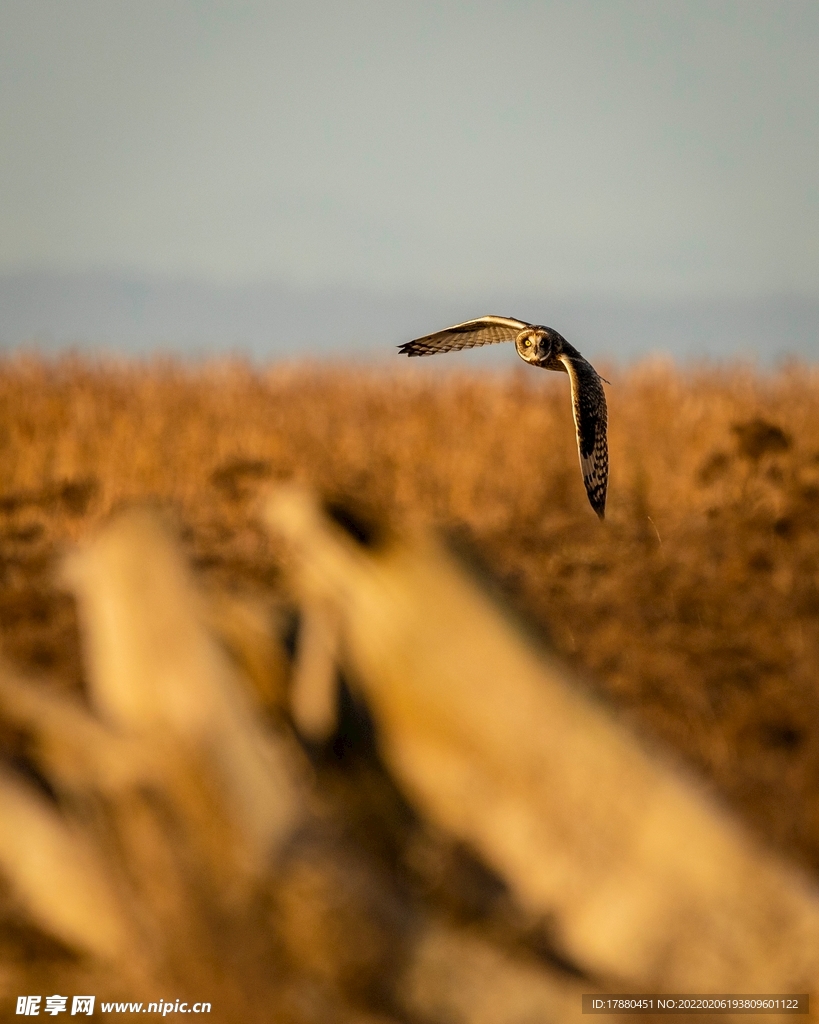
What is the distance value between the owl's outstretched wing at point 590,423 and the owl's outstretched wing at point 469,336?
1.20 ft

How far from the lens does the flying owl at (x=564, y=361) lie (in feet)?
17.1

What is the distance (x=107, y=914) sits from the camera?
2.51 meters

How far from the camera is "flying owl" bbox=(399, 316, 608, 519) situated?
17.1 feet

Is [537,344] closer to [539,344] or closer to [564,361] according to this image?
[539,344]

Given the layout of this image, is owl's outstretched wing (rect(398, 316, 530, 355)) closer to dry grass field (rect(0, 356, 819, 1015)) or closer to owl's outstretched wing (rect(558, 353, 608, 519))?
owl's outstretched wing (rect(558, 353, 608, 519))

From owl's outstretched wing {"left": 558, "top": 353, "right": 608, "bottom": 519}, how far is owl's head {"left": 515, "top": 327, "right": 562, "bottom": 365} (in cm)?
9

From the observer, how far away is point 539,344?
18.8 feet

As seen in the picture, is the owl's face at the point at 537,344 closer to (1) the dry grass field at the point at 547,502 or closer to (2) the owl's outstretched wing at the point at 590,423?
(2) the owl's outstretched wing at the point at 590,423

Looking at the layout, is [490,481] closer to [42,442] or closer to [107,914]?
[42,442]

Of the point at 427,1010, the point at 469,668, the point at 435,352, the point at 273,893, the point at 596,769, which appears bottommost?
the point at 427,1010

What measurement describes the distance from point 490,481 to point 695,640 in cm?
320

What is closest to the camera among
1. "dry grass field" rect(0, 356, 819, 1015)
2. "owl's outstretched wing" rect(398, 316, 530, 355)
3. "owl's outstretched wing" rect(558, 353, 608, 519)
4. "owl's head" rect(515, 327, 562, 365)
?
"dry grass field" rect(0, 356, 819, 1015)

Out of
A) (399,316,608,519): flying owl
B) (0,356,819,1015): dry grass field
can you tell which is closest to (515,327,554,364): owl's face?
(399,316,608,519): flying owl

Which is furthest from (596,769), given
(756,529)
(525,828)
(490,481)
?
(490,481)
